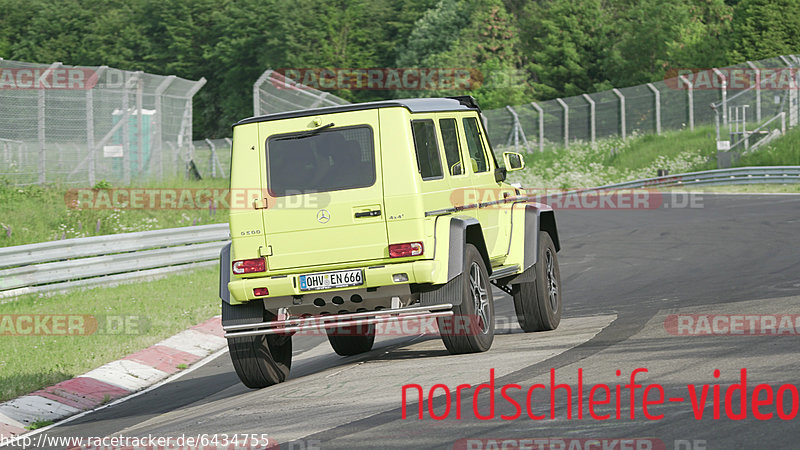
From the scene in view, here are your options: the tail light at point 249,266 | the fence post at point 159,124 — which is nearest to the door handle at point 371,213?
the tail light at point 249,266

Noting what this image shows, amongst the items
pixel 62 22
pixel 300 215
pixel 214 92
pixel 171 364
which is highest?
pixel 62 22

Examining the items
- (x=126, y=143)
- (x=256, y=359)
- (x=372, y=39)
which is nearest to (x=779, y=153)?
(x=126, y=143)

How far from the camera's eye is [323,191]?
935cm

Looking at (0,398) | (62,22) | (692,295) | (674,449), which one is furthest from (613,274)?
(62,22)

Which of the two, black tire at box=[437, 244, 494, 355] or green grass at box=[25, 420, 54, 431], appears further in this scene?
black tire at box=[437, 244, 494, 355]

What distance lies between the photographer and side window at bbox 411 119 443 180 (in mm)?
9484

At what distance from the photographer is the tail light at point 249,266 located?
946cm

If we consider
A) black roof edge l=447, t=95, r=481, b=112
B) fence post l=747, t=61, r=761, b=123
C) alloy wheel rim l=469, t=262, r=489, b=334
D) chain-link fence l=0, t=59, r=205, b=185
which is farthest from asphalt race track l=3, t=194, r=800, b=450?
fence post l=747, t=61, r=761, b=123

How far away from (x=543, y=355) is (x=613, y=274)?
25.6ft

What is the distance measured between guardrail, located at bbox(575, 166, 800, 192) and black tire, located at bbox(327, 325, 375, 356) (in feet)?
92.5

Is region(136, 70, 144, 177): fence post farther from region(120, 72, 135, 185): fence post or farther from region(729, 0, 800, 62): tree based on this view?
region(729, 0, 800, 62): tree

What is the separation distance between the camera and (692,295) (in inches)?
526

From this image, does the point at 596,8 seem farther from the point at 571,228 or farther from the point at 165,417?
the point at 165,417

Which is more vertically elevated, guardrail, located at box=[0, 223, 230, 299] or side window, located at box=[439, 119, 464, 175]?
side window, located at box=[439, 119, 464, 175]
